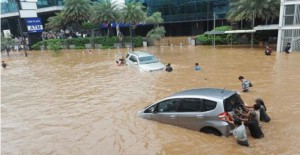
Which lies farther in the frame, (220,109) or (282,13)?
(282,13)

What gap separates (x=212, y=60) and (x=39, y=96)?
14.6 m

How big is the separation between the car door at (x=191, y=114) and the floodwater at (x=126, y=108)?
28cm

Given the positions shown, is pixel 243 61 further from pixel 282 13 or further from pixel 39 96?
pixel 39 96

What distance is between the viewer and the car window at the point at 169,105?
30.3ft

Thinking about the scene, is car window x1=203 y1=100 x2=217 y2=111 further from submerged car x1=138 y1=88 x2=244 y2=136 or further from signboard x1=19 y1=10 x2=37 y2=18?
signboard x1=19 y1=10 x2=37 y2=18

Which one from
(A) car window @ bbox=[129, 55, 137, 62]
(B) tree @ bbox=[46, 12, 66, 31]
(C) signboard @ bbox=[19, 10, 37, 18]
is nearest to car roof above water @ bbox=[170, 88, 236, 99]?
(A) car window @ bbox=[129, 55, 137, 62]

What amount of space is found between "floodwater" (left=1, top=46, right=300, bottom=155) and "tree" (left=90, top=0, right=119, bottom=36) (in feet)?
65.5

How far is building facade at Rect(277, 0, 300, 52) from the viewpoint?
25.2m

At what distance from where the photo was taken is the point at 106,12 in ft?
136

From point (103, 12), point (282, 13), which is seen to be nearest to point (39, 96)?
point (282, 13)

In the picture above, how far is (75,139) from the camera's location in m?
9.70

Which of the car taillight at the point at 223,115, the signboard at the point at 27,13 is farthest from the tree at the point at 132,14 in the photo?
the car taillight at the point at 223,115

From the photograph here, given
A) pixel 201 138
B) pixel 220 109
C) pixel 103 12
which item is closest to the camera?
→ pixel 220 109

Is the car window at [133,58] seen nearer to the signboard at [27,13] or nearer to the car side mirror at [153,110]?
the car side mirror at [153,110]
